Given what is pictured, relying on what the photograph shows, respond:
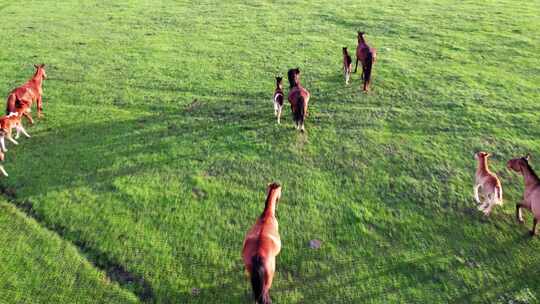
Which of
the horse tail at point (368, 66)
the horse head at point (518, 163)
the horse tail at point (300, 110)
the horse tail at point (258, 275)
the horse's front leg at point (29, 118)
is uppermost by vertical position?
the horse tail at point (368, 66)

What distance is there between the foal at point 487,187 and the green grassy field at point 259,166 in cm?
24

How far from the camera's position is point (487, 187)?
7305 mm

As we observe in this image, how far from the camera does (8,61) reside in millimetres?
12969

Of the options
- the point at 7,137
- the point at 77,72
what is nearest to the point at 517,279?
the point at 7,137

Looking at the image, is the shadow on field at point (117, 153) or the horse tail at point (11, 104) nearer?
the shadow on field at point (117, 153)

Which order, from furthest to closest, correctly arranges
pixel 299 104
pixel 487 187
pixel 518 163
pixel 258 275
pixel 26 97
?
pixel 26 97
pixel 299 104
pixel 518 163
pixel 487 187
pixel 258 275

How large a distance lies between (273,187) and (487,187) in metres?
3.95

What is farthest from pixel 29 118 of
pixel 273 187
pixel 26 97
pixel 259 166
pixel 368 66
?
pixel 368 66

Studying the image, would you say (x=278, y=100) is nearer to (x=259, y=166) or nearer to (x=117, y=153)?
(x=259, y=166)

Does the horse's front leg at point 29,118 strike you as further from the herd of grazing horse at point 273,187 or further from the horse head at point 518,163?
the horse head at point 518,163

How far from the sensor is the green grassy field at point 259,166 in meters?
6.32

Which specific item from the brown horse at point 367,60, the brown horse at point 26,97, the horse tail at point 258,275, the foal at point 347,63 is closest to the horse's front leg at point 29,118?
the brown horse at point 26,97

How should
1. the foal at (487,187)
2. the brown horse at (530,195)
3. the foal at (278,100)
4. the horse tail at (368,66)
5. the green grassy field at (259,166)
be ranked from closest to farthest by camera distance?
the green grassy field at (259,166) → the brown horse at (530,195) → the foal at (487,187) → the foal at (278,100) → the horse tail at (368,66)

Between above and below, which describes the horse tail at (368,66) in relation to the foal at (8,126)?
above
